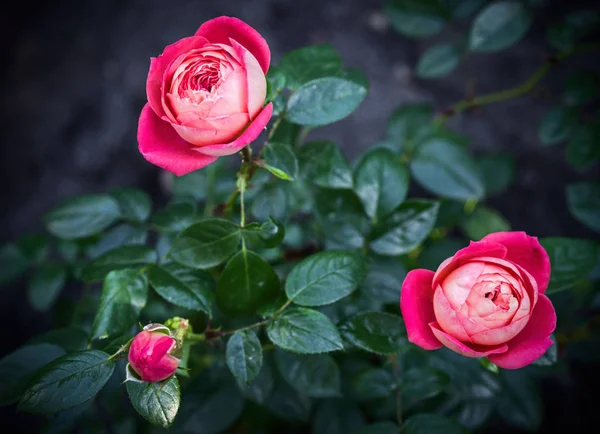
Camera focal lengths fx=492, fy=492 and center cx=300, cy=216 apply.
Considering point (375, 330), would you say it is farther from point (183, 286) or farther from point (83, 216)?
point (83, 216)

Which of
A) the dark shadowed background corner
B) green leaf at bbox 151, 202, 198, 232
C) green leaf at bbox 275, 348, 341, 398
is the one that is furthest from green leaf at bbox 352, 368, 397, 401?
the dark shadowed background corner

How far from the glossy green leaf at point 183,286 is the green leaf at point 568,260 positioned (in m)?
0.54

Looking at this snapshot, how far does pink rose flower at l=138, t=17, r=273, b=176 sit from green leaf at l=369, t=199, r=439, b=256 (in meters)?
0.39

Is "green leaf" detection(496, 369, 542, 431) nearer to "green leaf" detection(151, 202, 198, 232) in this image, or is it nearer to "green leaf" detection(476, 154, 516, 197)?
"green leaf" detection(476, 154, 516, 197)

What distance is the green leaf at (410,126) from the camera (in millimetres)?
1299

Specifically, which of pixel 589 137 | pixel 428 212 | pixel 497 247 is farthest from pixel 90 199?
pixel 589 137

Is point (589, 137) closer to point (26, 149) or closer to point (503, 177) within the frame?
point (503, 177)

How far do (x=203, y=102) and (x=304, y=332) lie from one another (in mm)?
338

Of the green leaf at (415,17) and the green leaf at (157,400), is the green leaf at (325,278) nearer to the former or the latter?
the green leaf at (157,400)

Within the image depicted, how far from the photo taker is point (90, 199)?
98 centimetres

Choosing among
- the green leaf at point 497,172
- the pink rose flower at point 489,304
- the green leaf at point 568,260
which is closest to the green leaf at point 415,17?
the green leaf at point 497,172

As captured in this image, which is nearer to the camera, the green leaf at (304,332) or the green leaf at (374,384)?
the green leaf at (304,332)

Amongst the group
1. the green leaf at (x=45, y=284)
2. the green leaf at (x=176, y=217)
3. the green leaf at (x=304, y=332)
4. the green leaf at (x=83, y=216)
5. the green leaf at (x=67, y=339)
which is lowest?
the green leaf at (x=45, y=284)

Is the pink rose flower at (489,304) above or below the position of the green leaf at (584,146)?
above
